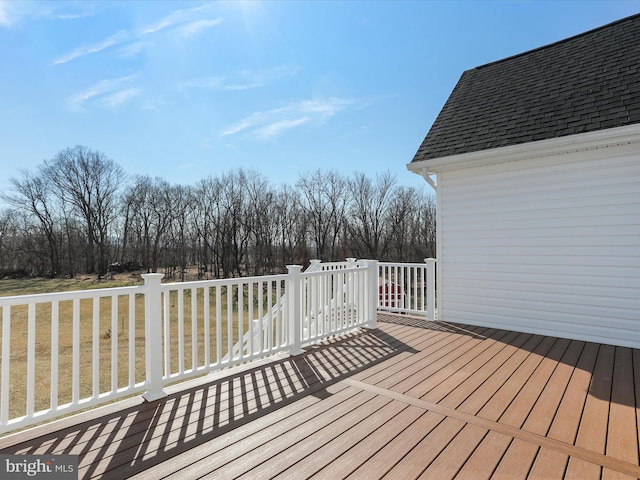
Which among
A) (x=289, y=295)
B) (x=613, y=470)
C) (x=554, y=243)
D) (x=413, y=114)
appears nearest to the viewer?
(x=613, y=470)

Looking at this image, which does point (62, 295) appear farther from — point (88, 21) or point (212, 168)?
point (212, 168)

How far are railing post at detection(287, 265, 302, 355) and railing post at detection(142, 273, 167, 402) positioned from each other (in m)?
1.43

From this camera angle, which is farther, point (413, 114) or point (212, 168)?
point (212, 168)

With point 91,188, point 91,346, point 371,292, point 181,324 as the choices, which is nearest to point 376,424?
point 181,324

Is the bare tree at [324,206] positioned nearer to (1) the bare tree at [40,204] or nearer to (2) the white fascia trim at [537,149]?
(2) the white fascia trim at [537,149]

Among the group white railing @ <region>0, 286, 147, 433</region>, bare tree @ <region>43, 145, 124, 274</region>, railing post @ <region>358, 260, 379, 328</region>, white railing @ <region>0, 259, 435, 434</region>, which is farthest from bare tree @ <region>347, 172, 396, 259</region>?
bare tree @ <region>43, 145, 124, 274</region>

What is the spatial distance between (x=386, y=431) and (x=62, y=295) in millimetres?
2388

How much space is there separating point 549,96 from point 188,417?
623cm

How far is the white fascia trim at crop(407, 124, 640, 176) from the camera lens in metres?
→ 3.78

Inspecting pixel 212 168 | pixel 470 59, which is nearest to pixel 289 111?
pixel 470 59

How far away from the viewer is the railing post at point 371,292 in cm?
466

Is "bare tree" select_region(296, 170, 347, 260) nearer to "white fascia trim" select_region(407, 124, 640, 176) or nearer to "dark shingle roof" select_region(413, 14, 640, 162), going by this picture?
"dark shingle roof" select_region(413, 14, 640, 162)

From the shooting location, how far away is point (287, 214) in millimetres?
19781

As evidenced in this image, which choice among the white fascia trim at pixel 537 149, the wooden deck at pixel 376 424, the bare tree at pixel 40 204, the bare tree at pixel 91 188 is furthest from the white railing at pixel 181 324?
the bare tree at pixel 91 188
